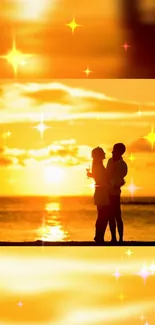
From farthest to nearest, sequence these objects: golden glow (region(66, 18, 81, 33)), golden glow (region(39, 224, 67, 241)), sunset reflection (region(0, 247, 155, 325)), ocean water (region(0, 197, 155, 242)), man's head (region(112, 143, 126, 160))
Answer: ocean water (region(0, 197, 155, 242))
golden glow (region(39, 224, 67, 241))
man's head (region(112, 143, 126, 160))
golden glow (region(66, 18, 81, 33))
sunset reflection (region(0, 247, 155, 325))

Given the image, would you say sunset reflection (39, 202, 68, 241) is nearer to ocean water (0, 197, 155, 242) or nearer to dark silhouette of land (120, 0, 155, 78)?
ocean water (0, 197, 155, 242)

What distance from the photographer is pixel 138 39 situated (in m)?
4.97

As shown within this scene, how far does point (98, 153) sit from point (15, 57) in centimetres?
100

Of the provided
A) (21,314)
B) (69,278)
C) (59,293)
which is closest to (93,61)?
(69,278)

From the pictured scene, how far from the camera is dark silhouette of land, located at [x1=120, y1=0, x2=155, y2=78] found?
4750mm

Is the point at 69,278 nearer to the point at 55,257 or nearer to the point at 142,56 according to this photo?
the point at 55,257

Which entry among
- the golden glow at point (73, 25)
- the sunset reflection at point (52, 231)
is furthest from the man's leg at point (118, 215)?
the sunset reflection at point (52, 231)

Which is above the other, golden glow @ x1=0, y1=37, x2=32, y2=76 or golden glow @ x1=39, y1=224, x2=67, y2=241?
golden glow @ x1=0, y1=37, x2=32, y2=76

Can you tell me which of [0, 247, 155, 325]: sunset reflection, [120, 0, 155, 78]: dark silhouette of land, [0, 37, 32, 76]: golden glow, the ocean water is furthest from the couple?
the ocean water

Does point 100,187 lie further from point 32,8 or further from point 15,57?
point 32,8

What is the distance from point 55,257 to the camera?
16.0 ft

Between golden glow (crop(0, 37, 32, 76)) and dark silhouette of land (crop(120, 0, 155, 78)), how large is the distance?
73 cm

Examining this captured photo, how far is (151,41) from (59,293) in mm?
2149

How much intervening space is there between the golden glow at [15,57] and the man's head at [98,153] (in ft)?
2.90
